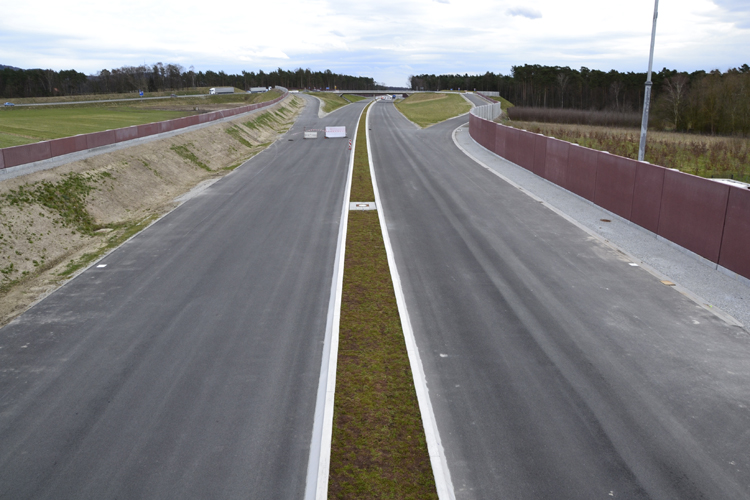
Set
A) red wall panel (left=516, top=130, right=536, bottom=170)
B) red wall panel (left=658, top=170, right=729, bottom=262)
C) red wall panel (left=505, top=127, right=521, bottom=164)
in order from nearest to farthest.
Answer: red wall panel (left=658, top=170, right=729, bottom=262) < red wall panel (left=516, top=130, right=536, bottom=170) < red wall panel (left=505, top=127, right=521, bottom=164)

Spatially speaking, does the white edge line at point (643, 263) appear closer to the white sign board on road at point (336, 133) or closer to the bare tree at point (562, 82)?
the white sign board on road at point (336, 133)

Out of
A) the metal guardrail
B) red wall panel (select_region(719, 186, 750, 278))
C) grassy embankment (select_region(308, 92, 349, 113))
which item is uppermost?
grassy embankment (select_region(308, 92, 349, 113))

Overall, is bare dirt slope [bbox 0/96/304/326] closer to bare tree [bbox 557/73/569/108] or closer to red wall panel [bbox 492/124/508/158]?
red wall panel [bbox 492/124/508/158]

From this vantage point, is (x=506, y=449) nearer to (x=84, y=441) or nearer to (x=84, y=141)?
(x=84, y=441)

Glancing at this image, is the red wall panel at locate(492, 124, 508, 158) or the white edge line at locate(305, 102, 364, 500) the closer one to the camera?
the white edge line at locate(305, 102, 364, 500)

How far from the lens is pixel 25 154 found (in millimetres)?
19125

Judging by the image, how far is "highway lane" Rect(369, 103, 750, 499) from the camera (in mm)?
6375

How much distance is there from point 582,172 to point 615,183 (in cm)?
269

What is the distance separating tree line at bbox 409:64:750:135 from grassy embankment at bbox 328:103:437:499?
49857 mm

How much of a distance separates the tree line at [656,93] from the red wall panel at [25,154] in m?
53.1

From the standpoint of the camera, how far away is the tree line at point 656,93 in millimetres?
51406

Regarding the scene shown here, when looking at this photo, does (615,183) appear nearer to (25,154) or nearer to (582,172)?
(582,172)

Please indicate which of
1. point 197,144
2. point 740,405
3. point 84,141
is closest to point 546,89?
point 197,144

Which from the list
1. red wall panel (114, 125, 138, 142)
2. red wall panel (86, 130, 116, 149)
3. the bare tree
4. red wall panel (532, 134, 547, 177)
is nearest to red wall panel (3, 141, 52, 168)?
red wall panel (86, 130, 116, 149)
